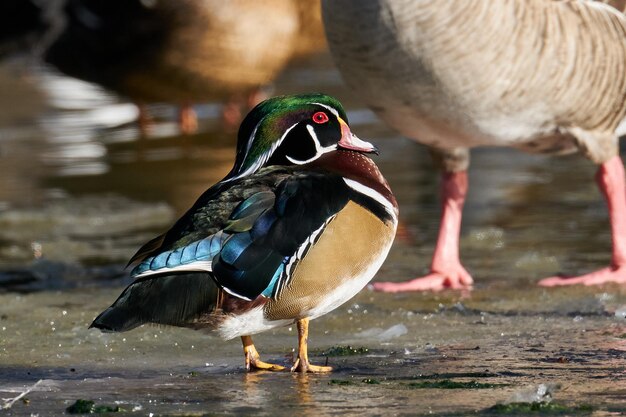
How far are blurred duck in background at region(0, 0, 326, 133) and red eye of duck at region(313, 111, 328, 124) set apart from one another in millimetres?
7677

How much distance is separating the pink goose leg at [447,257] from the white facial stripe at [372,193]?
6.47ft

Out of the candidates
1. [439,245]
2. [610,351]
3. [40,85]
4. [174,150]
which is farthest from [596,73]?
[40,85]

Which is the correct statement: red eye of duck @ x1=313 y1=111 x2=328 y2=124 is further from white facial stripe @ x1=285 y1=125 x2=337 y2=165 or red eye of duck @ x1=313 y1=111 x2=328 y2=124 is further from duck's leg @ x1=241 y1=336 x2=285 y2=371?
duck's leg @ x1=241 y1=336 x2=285 y2=371

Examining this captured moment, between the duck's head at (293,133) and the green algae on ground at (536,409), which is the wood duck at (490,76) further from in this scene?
the green algae on ground at (536,409)

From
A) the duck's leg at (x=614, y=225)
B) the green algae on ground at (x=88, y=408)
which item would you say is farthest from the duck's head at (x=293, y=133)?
the duck's leg at (x=614, y=225)

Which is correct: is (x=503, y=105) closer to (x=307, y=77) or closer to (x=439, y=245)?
(x=439, y=245)

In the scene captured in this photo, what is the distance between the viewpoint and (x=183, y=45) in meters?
12.5

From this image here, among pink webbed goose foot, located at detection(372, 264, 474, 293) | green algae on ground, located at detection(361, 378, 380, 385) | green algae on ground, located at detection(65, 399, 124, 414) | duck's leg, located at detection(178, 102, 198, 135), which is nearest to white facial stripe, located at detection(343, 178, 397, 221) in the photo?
green algae on ground, located at detection(361, 378, 380, 385)

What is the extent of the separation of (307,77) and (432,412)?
12.4 meters

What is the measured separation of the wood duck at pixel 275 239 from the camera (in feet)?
14.6

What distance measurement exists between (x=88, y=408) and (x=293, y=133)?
4.22ft

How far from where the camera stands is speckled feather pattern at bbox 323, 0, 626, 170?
6.82 m

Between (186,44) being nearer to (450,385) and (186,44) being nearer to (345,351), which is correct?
(345,351)

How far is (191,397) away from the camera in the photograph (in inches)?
174
